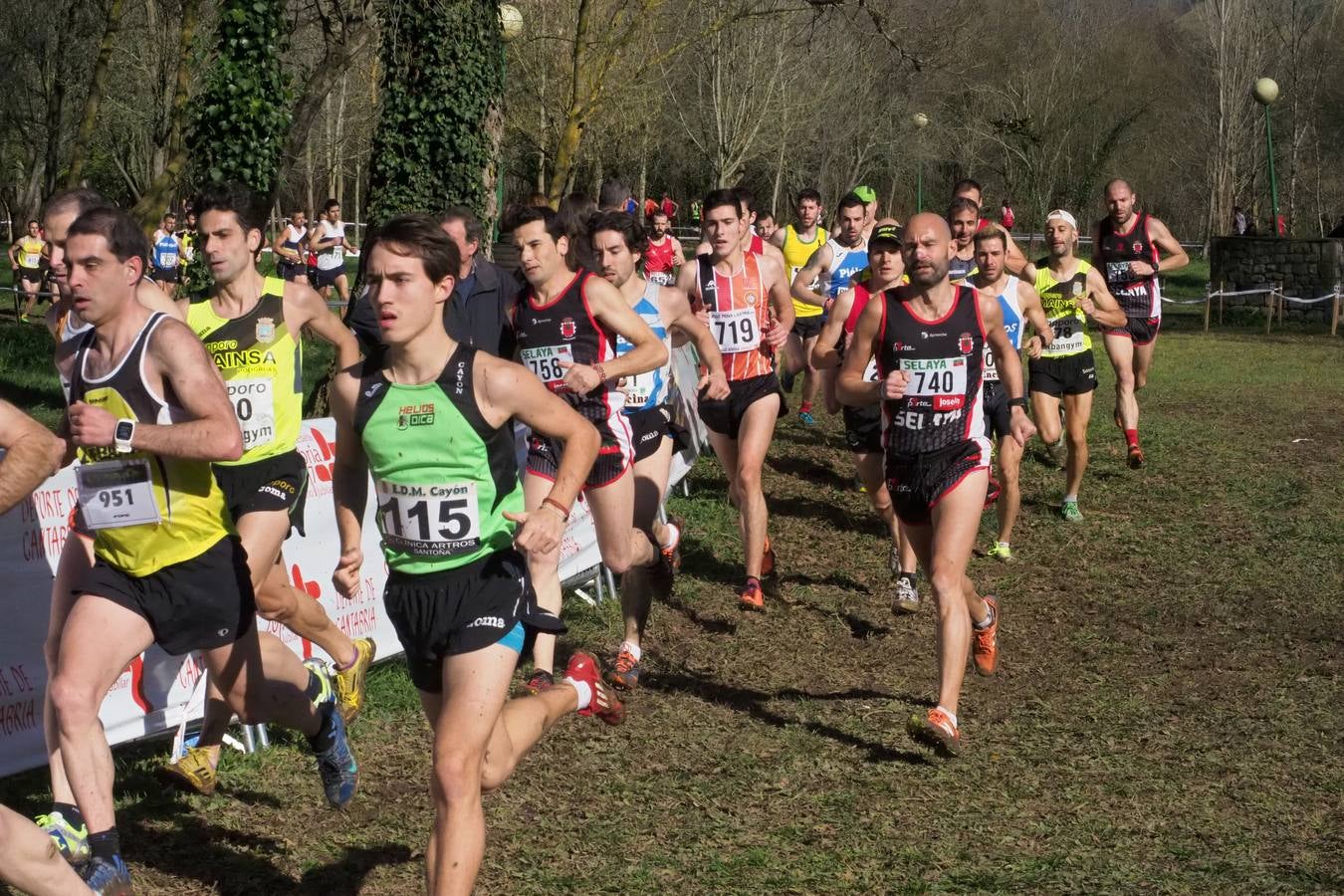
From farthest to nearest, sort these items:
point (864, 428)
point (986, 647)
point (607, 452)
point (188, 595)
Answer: point (864, 428)
point (986, 647)
point (607, 452)
point (188, 595)

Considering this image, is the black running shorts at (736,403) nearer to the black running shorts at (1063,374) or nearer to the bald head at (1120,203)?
the black running shorts at (1063,374)

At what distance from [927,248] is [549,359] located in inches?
69.7

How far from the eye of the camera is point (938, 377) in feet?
21.6

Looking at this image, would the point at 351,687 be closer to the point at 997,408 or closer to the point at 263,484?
the point at 263,484

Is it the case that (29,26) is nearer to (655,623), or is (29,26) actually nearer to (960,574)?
(655,623)

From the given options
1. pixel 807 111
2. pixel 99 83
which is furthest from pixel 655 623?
pixel 807 111

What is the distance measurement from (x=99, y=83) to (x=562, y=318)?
1492 centimetres

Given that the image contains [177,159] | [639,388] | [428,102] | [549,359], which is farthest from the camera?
[177,159]

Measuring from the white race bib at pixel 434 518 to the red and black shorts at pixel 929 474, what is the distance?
272 centimetres

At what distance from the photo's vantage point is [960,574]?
645cm

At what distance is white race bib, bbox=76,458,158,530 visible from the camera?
4.57 meters

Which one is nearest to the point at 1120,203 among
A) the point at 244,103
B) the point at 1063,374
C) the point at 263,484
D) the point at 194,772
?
the point at 1063,374

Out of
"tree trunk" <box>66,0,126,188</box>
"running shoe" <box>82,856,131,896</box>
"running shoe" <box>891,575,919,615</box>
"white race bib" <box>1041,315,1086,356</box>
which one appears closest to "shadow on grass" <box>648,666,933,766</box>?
"running shoe" <box>891,575,919,615</box>

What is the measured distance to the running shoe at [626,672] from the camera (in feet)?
23.9
